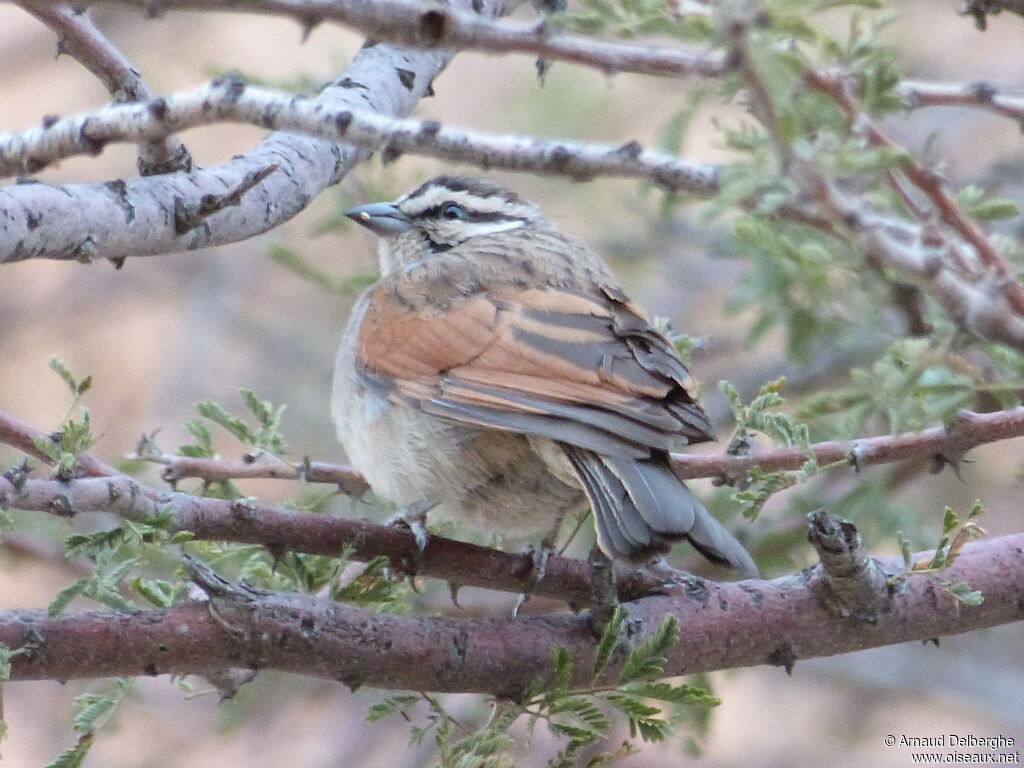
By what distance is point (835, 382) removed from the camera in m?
5.55

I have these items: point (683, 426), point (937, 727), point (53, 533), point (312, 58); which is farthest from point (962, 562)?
point (312, 58)

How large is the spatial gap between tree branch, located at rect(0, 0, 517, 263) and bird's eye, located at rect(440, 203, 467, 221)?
1.38 m

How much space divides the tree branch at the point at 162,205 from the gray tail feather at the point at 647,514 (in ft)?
3.29

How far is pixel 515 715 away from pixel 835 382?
2911 mm

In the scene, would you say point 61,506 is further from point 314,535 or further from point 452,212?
point 452,212

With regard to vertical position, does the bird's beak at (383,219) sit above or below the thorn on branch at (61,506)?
below

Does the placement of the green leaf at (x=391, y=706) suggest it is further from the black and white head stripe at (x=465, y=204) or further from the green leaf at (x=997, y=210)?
the black and white head stripe at (x=465, y=204)

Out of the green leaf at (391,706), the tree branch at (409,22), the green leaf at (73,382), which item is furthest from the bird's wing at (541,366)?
the tree branch at (409,22)

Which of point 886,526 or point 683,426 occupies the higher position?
point 683,426

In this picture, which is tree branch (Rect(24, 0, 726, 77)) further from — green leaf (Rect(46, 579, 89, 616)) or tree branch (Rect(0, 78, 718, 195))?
green leaf (Rect(46, 579, 89, 616))

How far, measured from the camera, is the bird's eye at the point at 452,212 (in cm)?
505

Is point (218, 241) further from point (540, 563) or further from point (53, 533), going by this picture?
point (53, 533)

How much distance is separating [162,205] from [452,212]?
2.33 m

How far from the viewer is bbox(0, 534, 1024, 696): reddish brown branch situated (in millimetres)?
2830
